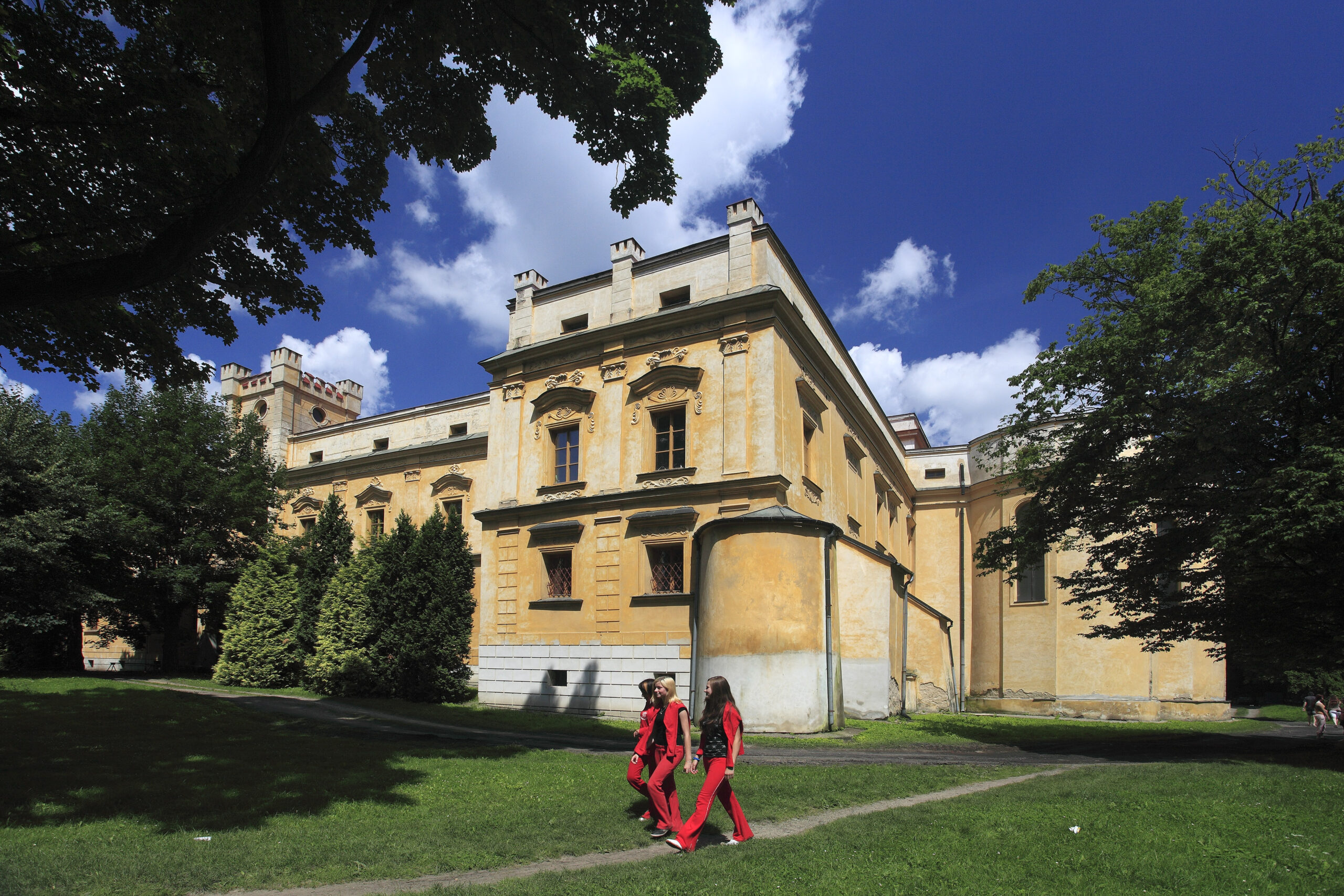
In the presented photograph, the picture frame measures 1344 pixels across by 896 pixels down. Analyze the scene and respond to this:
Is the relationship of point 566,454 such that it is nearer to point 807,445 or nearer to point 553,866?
point 807,445

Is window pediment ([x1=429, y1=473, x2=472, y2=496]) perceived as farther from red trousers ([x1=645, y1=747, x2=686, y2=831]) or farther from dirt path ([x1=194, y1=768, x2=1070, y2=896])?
red trousers ([x1=645, y1=747, x2=686, y2=831])

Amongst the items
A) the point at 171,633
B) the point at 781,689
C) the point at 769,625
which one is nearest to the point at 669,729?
the point at 781,689

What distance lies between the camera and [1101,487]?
16.4m

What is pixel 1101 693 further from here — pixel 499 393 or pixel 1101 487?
pixel 499 393

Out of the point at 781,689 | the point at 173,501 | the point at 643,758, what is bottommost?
the point at 781,689

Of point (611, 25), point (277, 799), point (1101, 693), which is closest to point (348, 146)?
point (611, 25)

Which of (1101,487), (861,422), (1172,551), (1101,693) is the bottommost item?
(1101,693)

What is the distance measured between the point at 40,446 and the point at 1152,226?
31.9m

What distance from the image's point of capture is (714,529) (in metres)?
19.1

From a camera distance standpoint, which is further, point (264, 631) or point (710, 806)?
point (264, 631)

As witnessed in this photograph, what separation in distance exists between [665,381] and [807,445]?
4800mm

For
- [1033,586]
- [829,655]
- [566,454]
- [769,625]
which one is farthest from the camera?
[1033,586]

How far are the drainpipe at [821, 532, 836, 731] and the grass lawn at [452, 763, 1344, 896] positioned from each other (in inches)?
341

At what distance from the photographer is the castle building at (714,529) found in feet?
60.5
